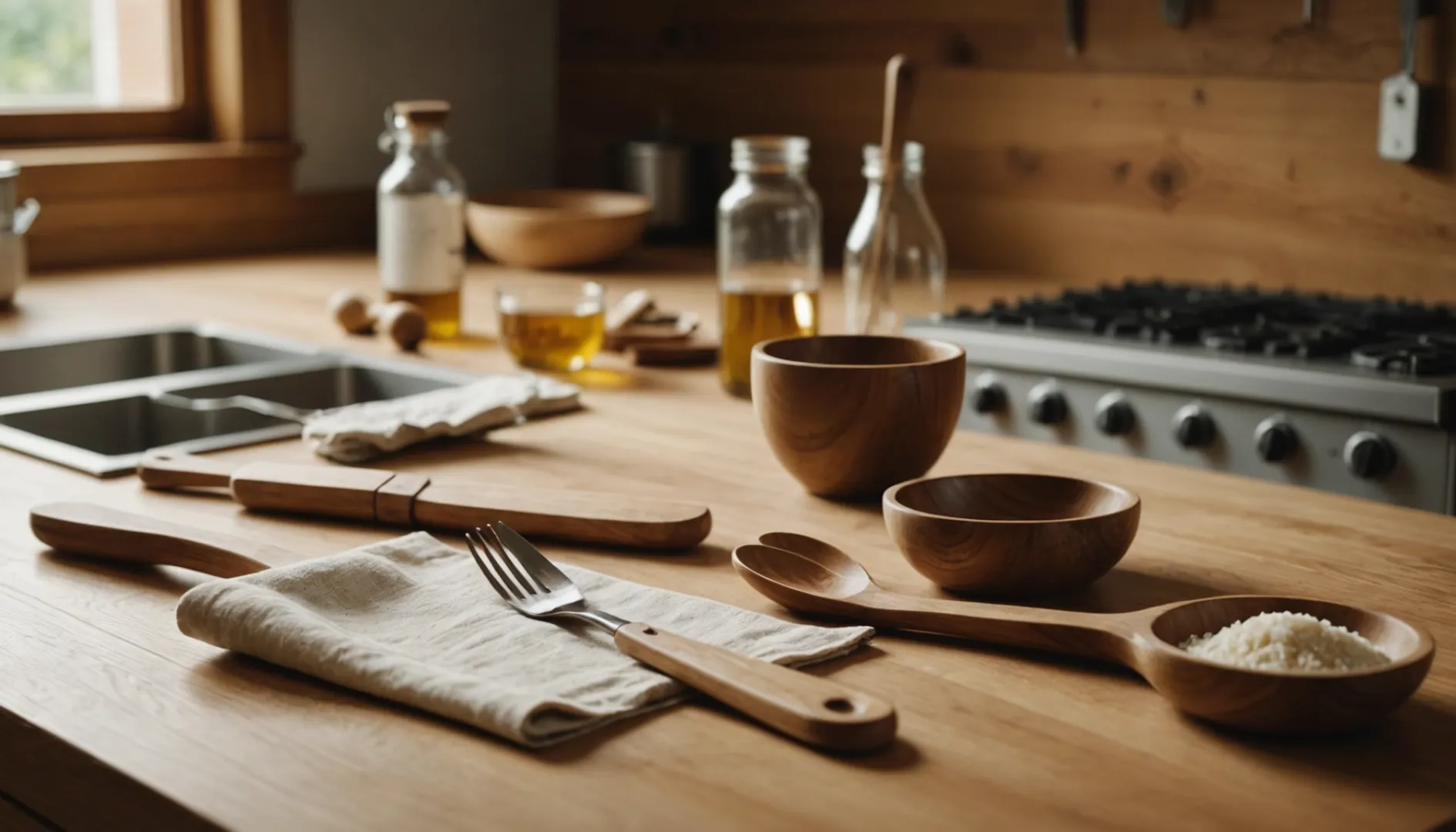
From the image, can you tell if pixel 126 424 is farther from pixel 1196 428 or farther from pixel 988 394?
pixel 1196 428

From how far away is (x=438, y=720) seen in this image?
0.71m

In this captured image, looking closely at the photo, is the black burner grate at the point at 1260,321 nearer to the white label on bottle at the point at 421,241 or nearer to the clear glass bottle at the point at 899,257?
the clear glass bottle at the point at 899,257

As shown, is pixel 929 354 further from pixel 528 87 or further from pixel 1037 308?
pixel 528 87

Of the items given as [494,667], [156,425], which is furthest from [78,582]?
[156,425]

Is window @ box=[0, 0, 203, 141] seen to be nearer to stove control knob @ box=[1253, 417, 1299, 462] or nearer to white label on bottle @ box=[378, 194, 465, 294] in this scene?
white label on bottle @ box=[378, 194, 465, 294]

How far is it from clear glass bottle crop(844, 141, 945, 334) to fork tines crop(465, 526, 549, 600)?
0.81 m

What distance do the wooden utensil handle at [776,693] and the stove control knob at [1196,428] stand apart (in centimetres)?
101

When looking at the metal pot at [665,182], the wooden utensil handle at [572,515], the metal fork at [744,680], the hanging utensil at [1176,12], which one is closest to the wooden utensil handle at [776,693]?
the metal fork at [744,680]

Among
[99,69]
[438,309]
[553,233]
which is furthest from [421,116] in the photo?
[99,69]

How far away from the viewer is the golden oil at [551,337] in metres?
1.60

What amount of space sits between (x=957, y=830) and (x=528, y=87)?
2776 mm

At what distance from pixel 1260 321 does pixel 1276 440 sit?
0.31 meters

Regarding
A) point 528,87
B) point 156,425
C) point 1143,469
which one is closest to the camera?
point 1143,469

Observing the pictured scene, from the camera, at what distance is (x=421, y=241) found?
70.3 inches
